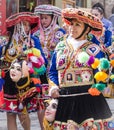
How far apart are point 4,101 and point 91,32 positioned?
5.39 ft

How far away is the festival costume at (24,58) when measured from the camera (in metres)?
6.25

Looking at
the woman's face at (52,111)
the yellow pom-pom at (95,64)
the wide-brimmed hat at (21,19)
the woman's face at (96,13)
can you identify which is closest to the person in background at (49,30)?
the wide-brimmed hat at (21,19)

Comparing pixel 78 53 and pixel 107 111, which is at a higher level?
pixel 78 53

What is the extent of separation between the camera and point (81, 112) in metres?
4.85

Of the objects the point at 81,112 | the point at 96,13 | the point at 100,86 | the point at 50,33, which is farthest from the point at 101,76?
the point at 96,13

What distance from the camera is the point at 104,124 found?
4.85 m

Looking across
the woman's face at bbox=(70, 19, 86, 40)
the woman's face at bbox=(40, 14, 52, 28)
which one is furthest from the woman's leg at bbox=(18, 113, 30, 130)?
the woman's face at bbox=(70, 19, 86, 40)

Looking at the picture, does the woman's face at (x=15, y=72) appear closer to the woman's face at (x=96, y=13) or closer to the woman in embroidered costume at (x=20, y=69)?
the woman in embroidered costume at (x=20, y=69)

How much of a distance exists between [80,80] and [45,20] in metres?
2.65

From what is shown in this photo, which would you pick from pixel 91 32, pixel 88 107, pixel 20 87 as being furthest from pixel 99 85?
pixel 20 87

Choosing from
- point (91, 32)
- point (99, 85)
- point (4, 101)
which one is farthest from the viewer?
point (4, 101)

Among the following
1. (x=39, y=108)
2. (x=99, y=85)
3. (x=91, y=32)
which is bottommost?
(x=39, y=108)

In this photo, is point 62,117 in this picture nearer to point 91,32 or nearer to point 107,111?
point 107,111

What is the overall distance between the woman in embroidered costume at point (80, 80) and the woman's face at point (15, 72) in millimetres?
1076
